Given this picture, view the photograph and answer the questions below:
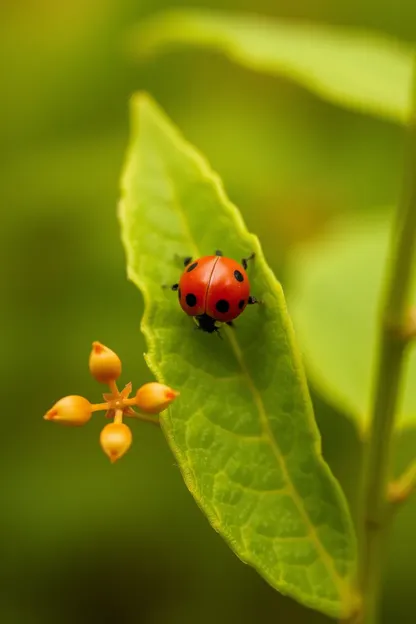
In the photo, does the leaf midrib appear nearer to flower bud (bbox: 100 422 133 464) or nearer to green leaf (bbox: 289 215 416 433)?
flower bud (bbox: 100 422 133 464)

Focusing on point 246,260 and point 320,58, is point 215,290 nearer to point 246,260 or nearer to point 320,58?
point 246,260

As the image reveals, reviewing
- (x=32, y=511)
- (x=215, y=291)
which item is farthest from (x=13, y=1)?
(x=215, y=291)

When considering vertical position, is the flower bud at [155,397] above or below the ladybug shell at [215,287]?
below

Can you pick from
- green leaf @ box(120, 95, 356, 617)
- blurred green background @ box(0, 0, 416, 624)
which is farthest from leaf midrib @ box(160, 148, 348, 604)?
blurred green background @ box(0, 0, 416, 624)

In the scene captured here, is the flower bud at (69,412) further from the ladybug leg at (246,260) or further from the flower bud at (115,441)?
the ladybug leg at (246,260)

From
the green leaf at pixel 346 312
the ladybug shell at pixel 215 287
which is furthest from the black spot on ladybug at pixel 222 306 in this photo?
the green leaf at pixel 346 312

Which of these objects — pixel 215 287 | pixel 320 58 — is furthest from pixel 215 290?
pixel 320 58
